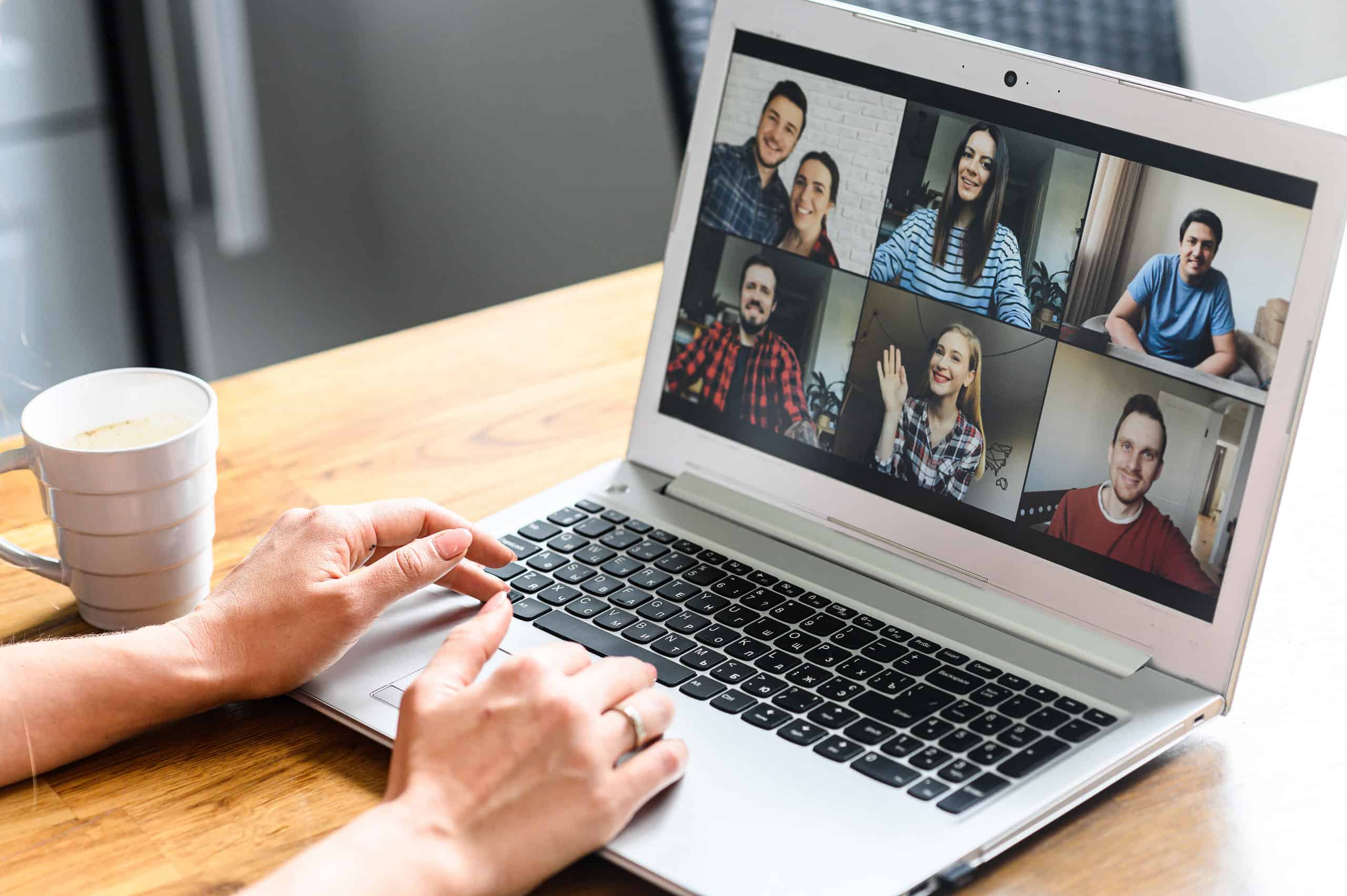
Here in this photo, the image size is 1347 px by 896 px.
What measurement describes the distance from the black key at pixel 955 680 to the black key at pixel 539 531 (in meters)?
0.27

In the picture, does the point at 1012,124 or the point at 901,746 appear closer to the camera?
the point at 901,746

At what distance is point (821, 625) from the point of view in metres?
0.71

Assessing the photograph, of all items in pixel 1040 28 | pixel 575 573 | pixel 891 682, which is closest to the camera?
pixel 891 682

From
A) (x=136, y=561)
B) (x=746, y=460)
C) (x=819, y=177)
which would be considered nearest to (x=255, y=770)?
(x=136, y=561)

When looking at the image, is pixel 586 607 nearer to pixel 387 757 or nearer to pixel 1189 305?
pixel 387 757

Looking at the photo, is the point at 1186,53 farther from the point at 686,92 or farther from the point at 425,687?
the point at 425,687

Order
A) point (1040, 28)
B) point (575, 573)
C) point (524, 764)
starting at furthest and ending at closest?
point (1040, 28) → point (575, 573) → point (524, 764)

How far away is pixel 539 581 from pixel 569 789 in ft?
0.72

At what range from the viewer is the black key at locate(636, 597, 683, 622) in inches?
28.3

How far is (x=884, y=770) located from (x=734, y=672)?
0.11 m

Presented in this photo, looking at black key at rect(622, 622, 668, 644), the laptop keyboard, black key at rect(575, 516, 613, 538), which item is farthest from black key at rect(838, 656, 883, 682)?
black key at rect(575, 516, 613, 538)

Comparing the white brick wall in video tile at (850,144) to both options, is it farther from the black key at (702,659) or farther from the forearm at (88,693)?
the forearm at (88,693)

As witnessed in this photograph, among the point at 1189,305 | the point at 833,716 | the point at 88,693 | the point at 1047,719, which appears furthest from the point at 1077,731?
the point at 88,693

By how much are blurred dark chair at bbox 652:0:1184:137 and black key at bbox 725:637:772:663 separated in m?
0.72
